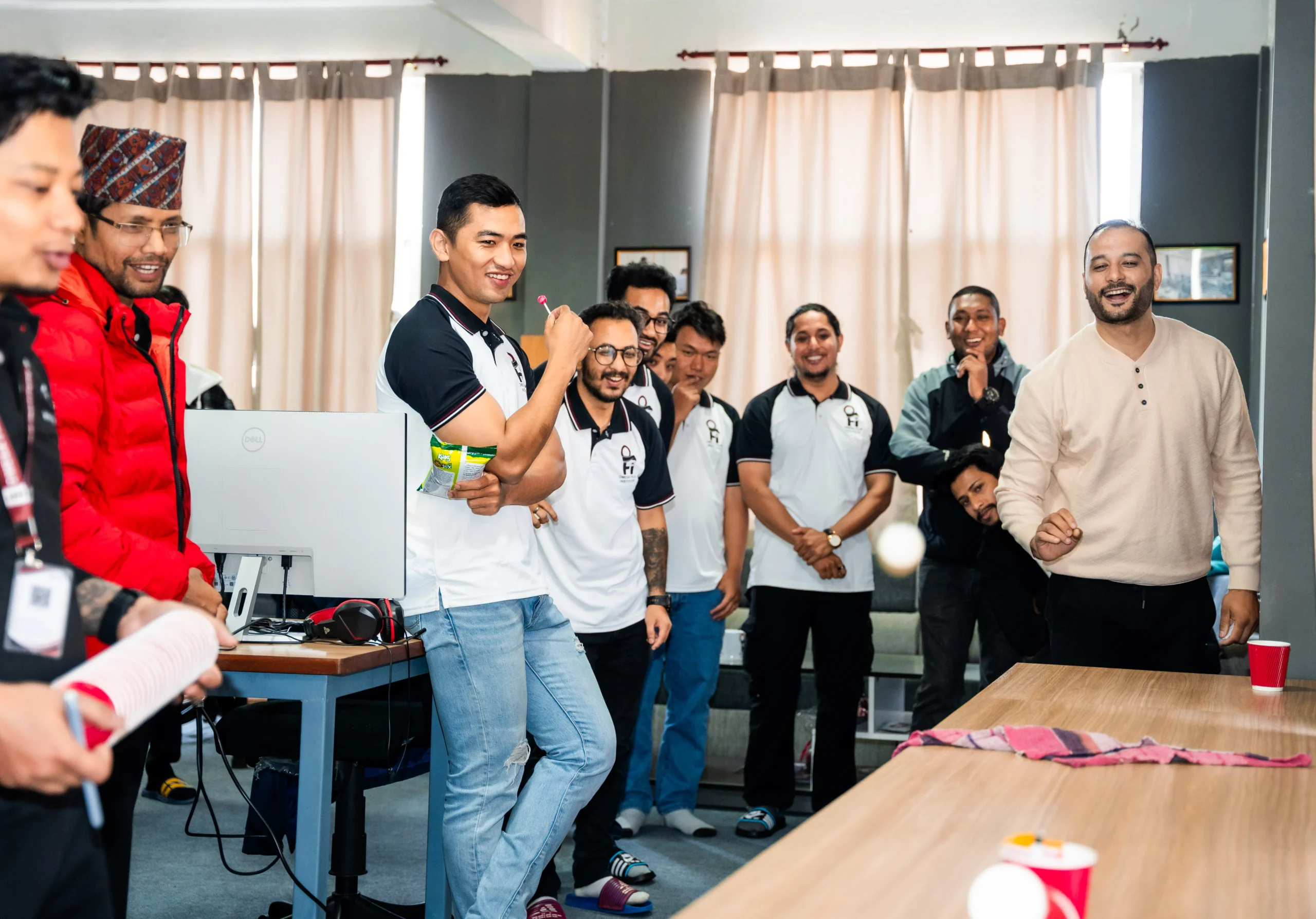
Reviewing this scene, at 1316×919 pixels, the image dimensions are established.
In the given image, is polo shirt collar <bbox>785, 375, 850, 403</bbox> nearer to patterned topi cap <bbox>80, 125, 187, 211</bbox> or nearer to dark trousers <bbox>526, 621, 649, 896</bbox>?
dark trousers <bbox>526, 621, 649, 896</bbox>

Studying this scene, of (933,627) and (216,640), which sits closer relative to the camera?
(216,640)

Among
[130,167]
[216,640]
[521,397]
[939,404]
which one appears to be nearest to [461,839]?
[521,397]

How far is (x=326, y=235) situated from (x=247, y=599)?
4.20 meters

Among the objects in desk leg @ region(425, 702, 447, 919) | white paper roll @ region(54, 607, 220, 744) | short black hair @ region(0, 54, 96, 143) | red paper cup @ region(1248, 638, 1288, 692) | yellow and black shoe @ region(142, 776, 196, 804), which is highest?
short black hair @ region(0, 54, 96, 143)

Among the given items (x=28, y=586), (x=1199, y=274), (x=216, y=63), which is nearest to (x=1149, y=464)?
(x=28, y=586)

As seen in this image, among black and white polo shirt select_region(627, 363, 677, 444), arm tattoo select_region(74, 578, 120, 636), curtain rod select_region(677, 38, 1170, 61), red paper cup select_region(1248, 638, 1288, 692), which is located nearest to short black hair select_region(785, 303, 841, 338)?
black and white polo shirt select_region(627, 363, 677, 444)

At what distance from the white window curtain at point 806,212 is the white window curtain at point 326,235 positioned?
5.79 ft

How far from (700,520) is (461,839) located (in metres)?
1.78

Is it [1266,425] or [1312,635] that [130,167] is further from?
[1312,635]

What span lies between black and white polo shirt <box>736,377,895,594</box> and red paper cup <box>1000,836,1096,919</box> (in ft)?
9.66

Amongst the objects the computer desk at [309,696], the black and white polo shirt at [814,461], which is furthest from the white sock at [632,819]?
the computer desk at [309,696]

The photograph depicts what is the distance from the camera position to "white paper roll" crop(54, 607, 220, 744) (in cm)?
99

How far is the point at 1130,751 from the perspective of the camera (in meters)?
1.49

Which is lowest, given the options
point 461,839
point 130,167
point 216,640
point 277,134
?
point 461,839
